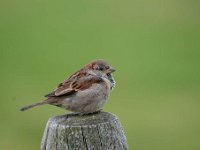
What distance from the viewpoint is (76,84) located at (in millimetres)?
5832

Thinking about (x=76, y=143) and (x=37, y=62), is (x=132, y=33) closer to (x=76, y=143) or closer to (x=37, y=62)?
(x=37, y=62)

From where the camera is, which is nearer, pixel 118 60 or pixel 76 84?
pixel 76 84

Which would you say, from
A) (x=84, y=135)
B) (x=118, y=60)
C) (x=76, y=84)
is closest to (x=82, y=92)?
(x=76, y=84)

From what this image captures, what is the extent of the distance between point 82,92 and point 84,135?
1132 millimetres

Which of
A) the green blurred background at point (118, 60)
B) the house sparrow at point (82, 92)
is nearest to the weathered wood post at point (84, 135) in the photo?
the house sparrow at point (82, 92)

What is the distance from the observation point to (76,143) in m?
4.78

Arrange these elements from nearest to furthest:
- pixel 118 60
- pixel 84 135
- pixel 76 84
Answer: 1. pixel 84 135
2. pixel 76 84
3. pixel 118 60

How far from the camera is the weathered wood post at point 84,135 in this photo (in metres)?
4.78

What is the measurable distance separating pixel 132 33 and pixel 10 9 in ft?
14.7

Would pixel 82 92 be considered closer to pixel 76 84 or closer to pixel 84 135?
pixel 76 84

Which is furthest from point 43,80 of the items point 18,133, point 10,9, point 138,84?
point 10,9

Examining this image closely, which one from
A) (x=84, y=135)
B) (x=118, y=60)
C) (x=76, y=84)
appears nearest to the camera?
(x=84, y=135)

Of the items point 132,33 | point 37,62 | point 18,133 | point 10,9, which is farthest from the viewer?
point 10,9

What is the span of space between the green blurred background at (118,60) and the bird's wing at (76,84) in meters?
6.09
